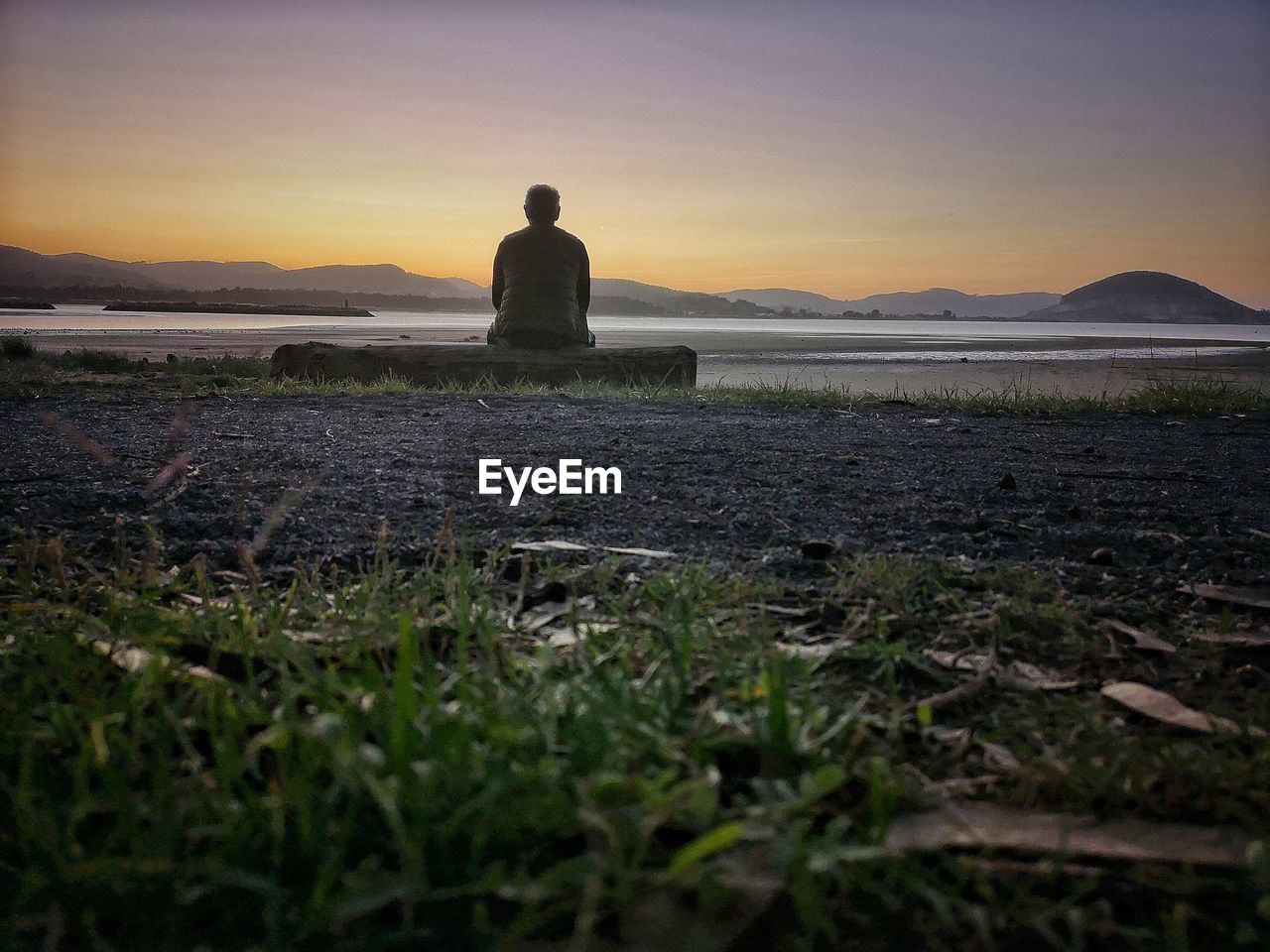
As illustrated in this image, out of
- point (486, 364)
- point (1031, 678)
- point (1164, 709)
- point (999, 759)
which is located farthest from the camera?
point (486, 364)

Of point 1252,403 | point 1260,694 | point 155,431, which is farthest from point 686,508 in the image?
point 1252,403

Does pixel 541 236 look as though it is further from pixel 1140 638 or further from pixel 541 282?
pixel 1140 638

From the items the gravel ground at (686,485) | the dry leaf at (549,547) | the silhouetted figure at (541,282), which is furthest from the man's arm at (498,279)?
the dry leaf at (549,547)

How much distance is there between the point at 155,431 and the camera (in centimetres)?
451

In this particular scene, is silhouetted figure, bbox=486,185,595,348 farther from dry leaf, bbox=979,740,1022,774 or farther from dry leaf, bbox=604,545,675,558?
dry leaf, bbox=979,740,1022,774

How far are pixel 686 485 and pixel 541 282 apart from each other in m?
6.60

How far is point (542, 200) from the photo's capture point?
945 centimetres

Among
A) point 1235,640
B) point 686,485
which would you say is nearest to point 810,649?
point 1235,640

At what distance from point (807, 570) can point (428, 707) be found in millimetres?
1186

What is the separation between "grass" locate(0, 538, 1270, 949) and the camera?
0.90m

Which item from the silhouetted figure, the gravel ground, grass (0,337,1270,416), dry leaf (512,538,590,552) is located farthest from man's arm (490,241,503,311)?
dry leaf (512,538,590,552)

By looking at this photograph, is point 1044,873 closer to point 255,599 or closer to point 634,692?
point 634,692

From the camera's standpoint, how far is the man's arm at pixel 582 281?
9633 millimetres

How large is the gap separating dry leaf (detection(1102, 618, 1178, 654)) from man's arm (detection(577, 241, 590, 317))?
8.28 metres
